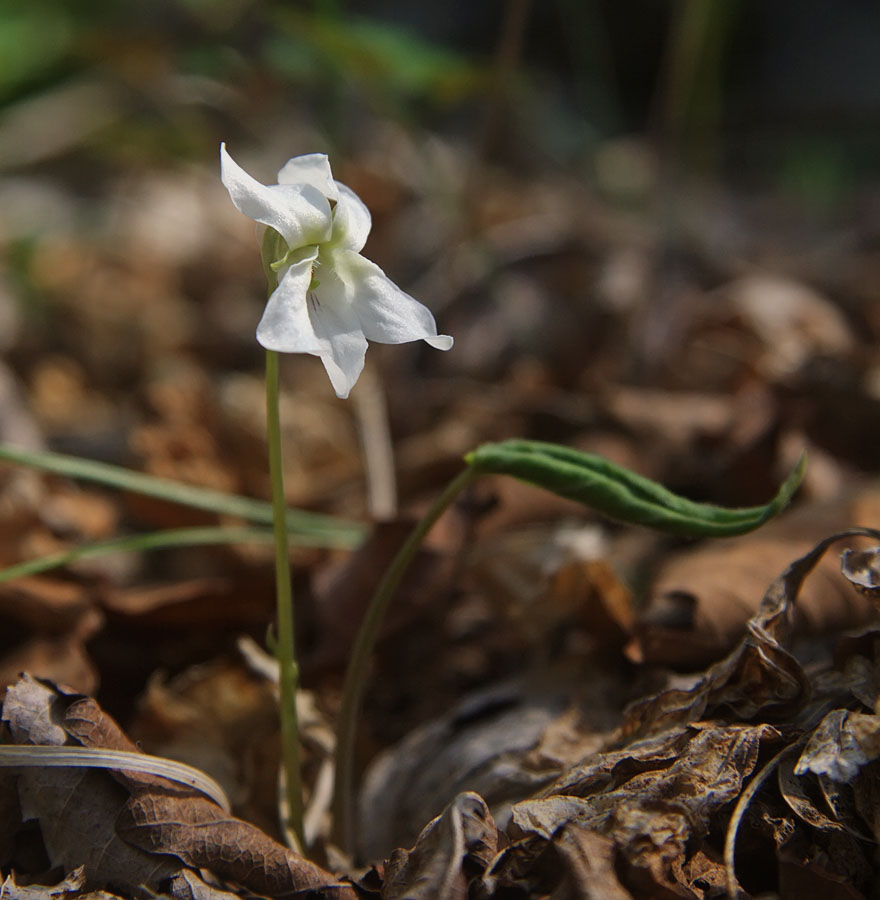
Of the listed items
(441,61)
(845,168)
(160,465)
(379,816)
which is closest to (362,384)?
(160,465)

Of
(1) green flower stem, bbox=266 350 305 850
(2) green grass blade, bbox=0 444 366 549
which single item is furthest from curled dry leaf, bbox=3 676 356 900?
(2) green grass blade, bbox=0 444 366 549

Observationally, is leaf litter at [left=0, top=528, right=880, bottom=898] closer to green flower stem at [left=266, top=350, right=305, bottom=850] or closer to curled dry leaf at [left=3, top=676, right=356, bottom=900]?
curled dry leaf at [left=3, top=676, right=356, bottom=900]

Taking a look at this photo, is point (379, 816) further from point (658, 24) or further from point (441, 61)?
point (658, 24)

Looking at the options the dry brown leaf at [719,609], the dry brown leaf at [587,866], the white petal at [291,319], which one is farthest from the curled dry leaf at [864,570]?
the white petal at [291,319]

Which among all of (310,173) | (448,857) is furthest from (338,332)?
(448,857)

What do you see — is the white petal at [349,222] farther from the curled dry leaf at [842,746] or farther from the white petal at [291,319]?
the curled dry leaf at [842,746]

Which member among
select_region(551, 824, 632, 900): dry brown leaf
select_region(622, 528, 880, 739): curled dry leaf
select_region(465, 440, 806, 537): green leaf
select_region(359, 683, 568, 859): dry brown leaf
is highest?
select_region(465, 440, 806, 537): green leaf
